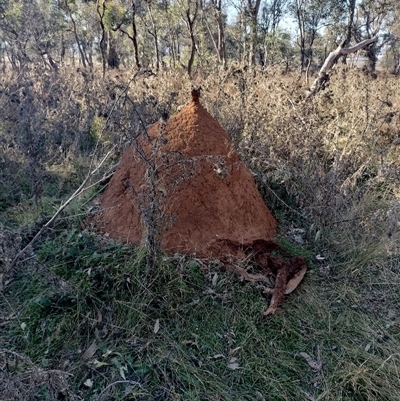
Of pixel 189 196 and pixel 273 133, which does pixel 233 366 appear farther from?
pixel 273 133

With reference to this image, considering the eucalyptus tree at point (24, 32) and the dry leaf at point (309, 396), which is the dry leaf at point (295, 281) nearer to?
the dry leaf at point (309, 396)

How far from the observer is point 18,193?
3949 millimetres

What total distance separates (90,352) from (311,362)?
120 centimetres

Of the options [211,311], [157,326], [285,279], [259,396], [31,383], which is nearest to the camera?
[31,383]

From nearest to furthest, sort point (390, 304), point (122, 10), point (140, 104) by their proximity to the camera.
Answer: point (390, 304)
point (140, 104)
point (122, 10)

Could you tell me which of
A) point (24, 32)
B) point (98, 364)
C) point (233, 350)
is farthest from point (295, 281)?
point (24, 32)

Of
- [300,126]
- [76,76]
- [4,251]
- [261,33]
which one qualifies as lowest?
[4,251]

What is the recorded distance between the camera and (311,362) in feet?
6.76

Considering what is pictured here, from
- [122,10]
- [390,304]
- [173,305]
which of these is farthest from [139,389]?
[122,10]

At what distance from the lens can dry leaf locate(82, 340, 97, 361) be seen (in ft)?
6.62

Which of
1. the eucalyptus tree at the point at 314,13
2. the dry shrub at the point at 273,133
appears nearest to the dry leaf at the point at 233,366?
the dry shrub at the point at 273,133

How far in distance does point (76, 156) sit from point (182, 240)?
111 inches

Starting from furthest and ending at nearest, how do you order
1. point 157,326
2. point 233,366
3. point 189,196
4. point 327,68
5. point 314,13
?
point 314,13 < point 327,68 < point 189,196 < point 157,326 < point 233,366

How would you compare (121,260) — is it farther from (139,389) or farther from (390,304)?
(390,304)
